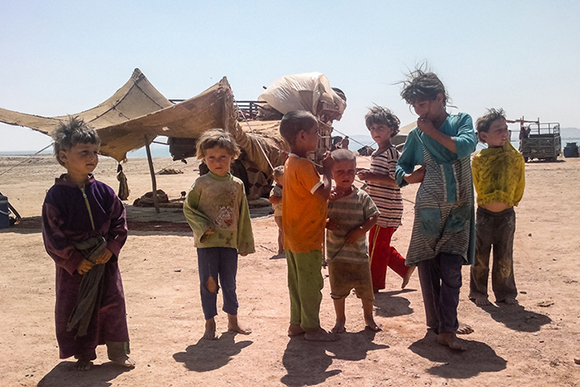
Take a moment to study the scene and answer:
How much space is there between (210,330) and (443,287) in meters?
1.65

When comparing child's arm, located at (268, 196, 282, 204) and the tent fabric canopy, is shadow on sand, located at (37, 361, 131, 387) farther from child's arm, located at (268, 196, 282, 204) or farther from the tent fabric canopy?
the tent fabric canopy

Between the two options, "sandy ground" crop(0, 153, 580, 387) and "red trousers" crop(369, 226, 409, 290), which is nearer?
"sandy ground" crop(0, 153, 580, 387)

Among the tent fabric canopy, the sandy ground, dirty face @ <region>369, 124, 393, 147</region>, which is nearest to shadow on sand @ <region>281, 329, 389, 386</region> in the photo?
the sandy ground

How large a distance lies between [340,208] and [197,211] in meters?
1.01

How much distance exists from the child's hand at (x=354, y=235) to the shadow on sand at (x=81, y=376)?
163 centimetres

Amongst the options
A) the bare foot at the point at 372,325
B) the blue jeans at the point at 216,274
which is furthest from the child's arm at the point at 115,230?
the bare foot at the point at 372,325

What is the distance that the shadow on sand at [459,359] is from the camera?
3.00 meters

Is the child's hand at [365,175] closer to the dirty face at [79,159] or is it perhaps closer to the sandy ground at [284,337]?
the sandy ground at [284,337]

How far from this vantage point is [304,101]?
16719 millimetres

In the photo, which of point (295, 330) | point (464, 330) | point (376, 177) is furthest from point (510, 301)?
point (295, 330)

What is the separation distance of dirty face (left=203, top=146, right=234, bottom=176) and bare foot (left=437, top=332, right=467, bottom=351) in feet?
6.04

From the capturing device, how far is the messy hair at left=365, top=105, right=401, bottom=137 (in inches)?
177

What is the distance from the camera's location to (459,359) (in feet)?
10.5

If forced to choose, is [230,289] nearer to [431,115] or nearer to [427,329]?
[427,329]
